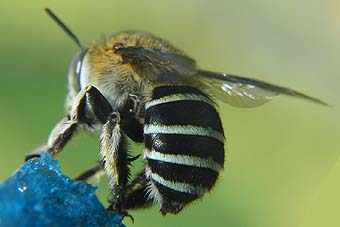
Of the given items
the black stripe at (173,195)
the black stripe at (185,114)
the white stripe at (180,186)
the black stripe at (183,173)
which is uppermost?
the black stripe at (185,114)

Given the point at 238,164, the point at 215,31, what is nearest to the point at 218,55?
the point at 215,31

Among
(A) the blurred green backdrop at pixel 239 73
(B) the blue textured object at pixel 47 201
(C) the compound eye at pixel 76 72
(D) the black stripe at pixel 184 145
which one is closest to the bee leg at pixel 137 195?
(D) the black stripe at pixel 184 145

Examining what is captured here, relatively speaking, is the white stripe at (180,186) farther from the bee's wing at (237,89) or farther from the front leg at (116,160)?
the bee's wing at (237,89)

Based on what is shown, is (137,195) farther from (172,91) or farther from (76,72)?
(76,72)

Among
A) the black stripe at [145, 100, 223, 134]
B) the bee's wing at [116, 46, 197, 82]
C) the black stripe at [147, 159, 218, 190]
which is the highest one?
the bee's wing at [116, 46, 197, 82]

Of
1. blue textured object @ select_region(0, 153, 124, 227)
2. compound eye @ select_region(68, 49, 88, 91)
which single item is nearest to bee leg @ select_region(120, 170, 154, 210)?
blue textured object @ select_region(0, 153, 124, 227)

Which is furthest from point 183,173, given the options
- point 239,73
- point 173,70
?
point 239,73

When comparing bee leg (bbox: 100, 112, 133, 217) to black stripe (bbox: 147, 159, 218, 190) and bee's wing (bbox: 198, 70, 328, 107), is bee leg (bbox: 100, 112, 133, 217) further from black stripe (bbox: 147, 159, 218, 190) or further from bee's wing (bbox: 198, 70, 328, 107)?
bee's wing (bbox: 198, 70, 328, 107)
